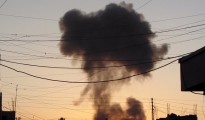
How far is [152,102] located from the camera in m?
96.1

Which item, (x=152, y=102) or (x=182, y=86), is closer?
(x=182, y=86)

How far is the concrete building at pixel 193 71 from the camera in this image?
2395cm

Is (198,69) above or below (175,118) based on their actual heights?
above

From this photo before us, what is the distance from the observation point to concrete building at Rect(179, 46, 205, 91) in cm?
2395

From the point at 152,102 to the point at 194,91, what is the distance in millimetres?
69667

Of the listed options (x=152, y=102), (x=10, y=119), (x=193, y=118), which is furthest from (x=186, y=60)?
(x=152, y=102)

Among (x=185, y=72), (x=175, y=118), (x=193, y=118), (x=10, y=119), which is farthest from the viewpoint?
(x=10, y=119)

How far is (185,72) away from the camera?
85.2 feet

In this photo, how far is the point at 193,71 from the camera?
82.0 feet

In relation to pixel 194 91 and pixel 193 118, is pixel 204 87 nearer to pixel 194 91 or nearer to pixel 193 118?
pixel 194 91

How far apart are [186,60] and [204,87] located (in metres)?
1.66

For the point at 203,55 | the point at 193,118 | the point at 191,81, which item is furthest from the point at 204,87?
the point at 193,118

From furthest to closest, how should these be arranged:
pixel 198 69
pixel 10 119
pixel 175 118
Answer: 1. pixel 10 119
2. pixel 198 69
3. pixel 175 118

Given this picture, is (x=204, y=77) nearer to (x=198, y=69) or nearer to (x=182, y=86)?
(x=198, y=69)
